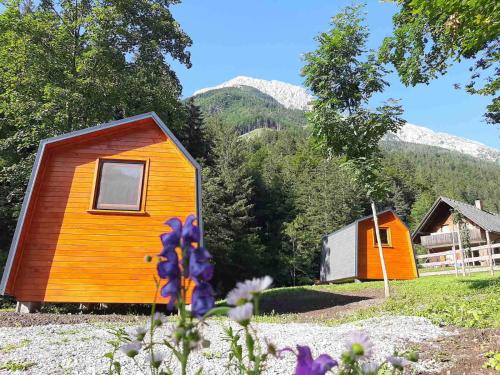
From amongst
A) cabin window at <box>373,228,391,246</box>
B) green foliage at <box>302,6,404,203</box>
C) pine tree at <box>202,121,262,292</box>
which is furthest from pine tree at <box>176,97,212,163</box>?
green foliage at <box>302,6,404,203</box>

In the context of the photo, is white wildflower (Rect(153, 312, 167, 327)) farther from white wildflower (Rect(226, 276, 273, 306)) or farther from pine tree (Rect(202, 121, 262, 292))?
pine tree (Rect(202, 121, 262, 292))

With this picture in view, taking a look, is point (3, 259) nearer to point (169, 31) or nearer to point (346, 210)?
point (169, 31)

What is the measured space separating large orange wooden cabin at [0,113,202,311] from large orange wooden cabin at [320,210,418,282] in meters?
14.9

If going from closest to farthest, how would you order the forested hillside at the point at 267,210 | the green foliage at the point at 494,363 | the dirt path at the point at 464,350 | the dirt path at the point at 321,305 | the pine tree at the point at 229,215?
the green foliage at the point at 494,363 < the dirt path at the point at 464,350 < the dirt path at the point at 321,305 < the pine tree at the point at 229,215 < the forested hillside at the point at 267,210

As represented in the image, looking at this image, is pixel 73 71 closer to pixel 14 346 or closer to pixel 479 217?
pixel 14 346

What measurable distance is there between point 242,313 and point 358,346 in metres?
0.40

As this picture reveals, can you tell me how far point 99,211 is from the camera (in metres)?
9.88

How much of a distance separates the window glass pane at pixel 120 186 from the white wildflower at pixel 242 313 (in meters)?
9.55

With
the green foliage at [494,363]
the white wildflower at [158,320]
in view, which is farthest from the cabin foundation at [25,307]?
the white wildflower at [158,320]

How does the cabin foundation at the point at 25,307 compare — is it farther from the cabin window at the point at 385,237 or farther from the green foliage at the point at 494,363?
the cabin window at the point at 385,237

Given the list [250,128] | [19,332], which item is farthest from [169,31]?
[250,128]

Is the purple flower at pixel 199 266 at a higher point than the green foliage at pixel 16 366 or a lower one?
higher

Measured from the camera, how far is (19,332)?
637 centimetres

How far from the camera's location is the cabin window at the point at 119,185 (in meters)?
10.1
